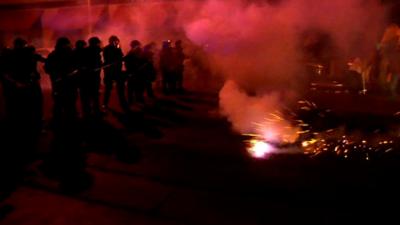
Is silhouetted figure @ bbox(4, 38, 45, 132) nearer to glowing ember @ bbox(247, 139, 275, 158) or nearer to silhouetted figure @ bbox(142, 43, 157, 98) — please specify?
silhouetted figure @ bbox(142, 43, 157, 98)

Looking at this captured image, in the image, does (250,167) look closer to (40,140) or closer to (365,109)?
(40,140)

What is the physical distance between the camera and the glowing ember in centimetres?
604

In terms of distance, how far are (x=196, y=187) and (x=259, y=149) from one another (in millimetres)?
1752

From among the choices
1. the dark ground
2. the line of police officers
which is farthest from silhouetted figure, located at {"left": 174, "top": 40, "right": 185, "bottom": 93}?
the dark ground

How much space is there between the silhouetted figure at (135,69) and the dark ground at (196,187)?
2.68 m

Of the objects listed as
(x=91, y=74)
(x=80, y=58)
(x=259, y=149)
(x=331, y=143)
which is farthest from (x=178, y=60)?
(x=331, y=143)

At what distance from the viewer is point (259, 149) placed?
6.28 meters

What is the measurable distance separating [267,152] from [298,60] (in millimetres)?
5484

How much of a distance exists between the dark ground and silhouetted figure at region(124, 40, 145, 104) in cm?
268

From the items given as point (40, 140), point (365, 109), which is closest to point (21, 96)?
point (40, 140)

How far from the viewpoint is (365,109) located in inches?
357

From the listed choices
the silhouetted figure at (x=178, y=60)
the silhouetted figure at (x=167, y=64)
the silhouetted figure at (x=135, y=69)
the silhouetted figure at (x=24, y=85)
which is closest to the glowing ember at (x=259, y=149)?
the silhouetted figure at (x=135, y=69)

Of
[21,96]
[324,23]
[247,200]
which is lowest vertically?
[247,200]

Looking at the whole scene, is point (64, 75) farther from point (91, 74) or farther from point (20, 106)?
point (20, 106)
